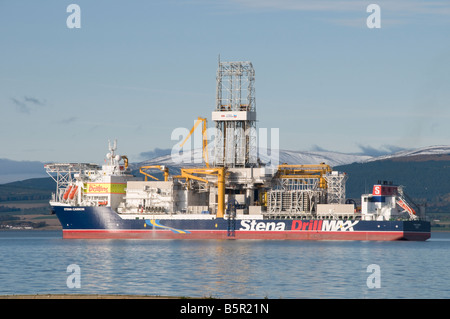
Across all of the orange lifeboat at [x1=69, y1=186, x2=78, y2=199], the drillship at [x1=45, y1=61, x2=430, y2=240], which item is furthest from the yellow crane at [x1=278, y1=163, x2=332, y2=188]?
the orange lifeboat at [x1=69, y1=186, x2=78, y2=199]

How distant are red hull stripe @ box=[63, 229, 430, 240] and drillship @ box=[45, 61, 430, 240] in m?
0.12

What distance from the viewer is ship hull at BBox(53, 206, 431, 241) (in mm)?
88750

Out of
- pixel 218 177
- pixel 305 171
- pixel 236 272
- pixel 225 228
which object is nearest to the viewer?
pixel 236 272

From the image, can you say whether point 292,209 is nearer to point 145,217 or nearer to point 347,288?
point 145,217

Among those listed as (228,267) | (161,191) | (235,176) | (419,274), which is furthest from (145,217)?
(419,274)

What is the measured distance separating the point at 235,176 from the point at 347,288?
57.8 meters

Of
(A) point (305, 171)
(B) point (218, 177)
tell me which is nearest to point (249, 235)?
(B) point (218, 177)

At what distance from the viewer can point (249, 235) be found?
92.8 m

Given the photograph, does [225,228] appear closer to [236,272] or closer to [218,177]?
[218,177]

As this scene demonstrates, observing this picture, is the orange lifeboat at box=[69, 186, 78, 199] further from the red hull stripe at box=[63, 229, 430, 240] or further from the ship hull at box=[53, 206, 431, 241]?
the red hull stripe at box=[63, 229, 430, 240]

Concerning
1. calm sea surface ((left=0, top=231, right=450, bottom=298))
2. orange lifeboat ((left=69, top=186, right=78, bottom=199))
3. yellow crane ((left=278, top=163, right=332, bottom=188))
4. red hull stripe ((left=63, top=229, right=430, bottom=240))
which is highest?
yellow crane ((left=278, top=163, right=332, bottom=188))

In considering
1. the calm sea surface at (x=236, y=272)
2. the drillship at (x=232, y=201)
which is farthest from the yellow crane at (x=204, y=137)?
the calm sea surface at (x=236, y=272)

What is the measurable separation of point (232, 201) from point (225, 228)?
12.2 feet
